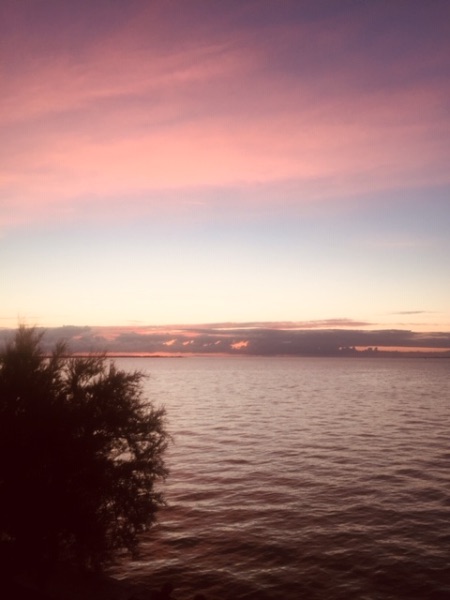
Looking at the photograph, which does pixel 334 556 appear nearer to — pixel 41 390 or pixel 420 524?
pixel 420 524

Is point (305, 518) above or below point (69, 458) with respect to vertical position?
below

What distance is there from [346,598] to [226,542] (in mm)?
9092

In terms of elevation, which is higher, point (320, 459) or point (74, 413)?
point (74, 413)

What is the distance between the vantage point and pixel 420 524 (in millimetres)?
32406

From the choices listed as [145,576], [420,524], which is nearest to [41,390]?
[145,576]

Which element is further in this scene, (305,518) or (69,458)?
(305,518)

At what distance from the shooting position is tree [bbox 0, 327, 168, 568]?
21625 mm

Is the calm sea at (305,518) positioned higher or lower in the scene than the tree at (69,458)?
lower

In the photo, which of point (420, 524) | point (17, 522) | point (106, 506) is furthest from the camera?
point (420, 524)

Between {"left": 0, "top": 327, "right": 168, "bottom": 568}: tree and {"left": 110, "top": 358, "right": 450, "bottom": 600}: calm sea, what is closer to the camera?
{"left": 0, "top": 327, "right": 168, "bottom": 568}: tree

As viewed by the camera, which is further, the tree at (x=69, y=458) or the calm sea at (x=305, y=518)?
the calm sea at (x=305, y=518)

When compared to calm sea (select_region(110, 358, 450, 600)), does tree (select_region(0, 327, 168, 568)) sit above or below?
above

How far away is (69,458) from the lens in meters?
22.3

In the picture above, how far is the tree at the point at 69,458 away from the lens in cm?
2162
